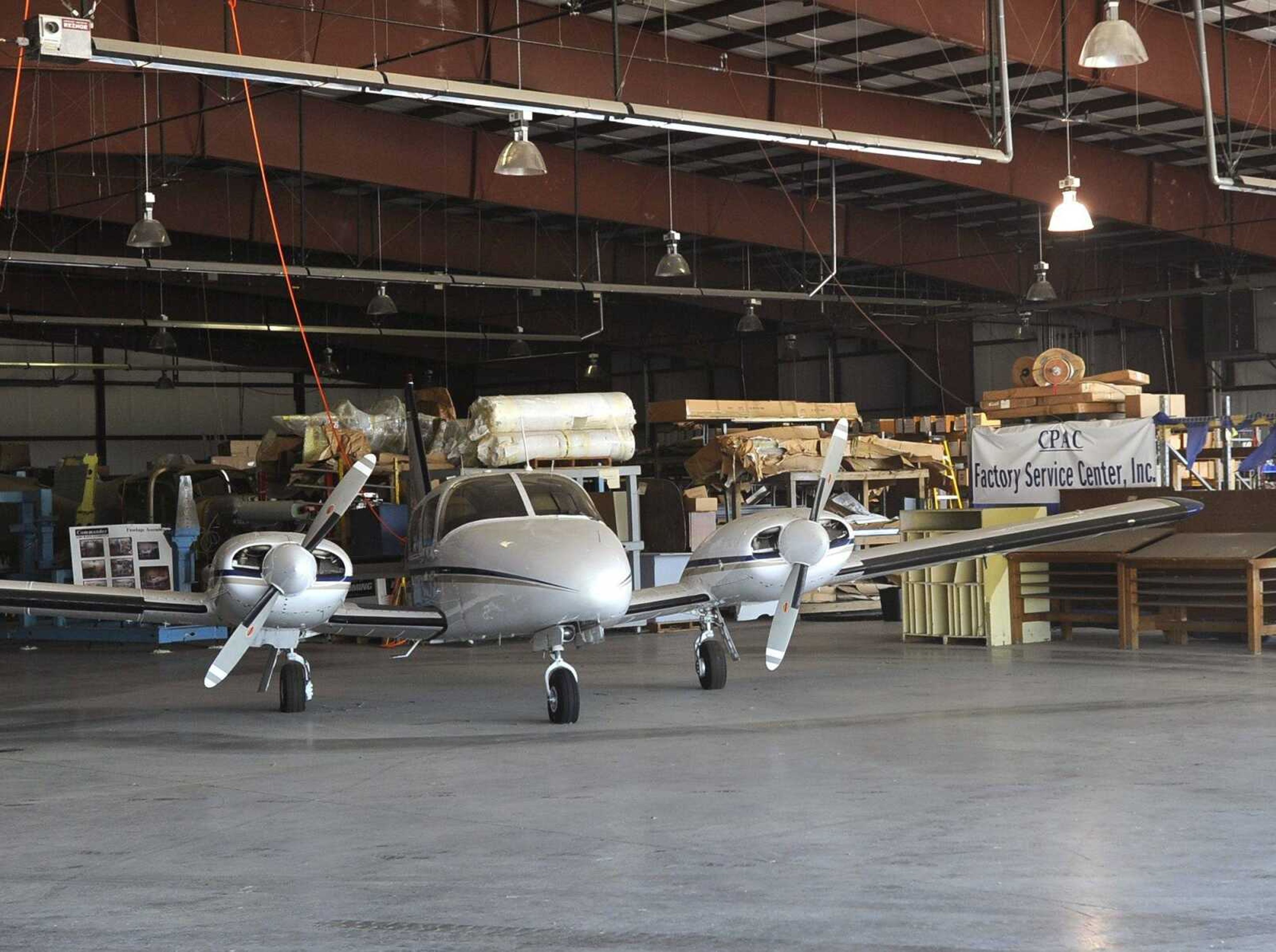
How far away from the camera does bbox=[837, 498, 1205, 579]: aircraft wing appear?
1170cm

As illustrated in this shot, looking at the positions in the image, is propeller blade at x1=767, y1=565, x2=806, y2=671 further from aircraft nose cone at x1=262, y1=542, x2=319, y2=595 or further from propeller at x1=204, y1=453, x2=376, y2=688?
aircraft nose cone at x1=262, y1=542, x2=319, y2=595

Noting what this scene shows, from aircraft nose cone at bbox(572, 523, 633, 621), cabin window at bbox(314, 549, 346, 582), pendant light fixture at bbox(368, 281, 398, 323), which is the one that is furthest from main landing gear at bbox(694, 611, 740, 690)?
pendant light fixture at bbox(368, 281, 398, 323)

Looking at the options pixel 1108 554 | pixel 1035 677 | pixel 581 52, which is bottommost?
pixel 1035 677

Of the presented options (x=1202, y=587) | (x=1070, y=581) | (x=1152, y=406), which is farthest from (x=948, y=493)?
(x=1202, y=587)

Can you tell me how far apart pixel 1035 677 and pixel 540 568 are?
457cm

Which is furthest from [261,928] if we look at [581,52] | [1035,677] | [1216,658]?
[581,52]

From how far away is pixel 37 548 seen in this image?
19.5 metres

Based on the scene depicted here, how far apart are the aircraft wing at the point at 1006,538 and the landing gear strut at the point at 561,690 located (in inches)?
104

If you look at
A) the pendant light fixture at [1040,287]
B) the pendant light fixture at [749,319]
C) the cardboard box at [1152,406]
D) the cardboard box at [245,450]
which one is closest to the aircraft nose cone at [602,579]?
the cardboard box at [1152,406]

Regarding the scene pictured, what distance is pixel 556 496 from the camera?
35.5 feet

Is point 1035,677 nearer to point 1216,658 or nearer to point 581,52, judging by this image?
point 1216,658

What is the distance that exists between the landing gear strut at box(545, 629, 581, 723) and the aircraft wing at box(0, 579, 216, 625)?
2.56 m

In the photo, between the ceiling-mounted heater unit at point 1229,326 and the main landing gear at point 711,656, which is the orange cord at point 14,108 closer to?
the main landing gear at point 711,656

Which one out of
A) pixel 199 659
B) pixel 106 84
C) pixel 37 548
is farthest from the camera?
pixel 37 548
